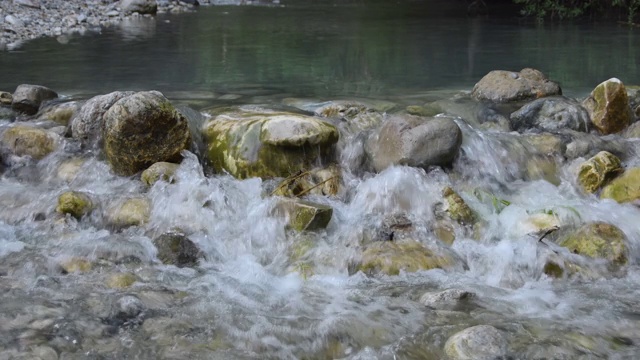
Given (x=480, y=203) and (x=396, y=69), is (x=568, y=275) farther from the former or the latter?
(x=396, y=69)

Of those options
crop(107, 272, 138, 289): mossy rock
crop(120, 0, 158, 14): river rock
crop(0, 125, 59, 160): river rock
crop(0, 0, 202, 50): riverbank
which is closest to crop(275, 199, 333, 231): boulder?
crop(107, 272, 138, 289): mossy rock

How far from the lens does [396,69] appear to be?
10125 millimetres

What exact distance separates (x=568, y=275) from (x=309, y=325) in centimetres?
171

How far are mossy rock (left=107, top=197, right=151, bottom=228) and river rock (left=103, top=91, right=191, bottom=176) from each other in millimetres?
563

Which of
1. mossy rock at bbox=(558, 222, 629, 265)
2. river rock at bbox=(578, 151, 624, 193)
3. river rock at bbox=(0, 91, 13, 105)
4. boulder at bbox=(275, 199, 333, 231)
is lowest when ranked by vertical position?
mossy rock at bbox=(558, 222, 629, 265)

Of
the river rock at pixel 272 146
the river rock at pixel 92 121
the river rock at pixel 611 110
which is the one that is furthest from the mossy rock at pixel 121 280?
the river rock at pixel 611 110

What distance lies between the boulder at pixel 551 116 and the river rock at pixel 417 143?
1.25m

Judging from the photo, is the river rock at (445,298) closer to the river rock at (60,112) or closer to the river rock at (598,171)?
the river rock at (598,171)

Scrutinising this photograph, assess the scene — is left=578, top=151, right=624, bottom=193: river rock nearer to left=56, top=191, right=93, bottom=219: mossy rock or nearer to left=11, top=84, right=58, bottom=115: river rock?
left=56, top=191, right=93, bottom=219: mossy rock

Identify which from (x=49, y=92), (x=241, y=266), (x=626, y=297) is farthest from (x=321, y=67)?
(x=626, y=297)

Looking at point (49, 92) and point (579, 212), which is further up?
point (49, 92)

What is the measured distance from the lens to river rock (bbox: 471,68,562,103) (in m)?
7.68

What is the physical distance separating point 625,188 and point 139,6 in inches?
639

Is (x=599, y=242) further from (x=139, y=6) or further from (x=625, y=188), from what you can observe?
(x=139, y=6)
